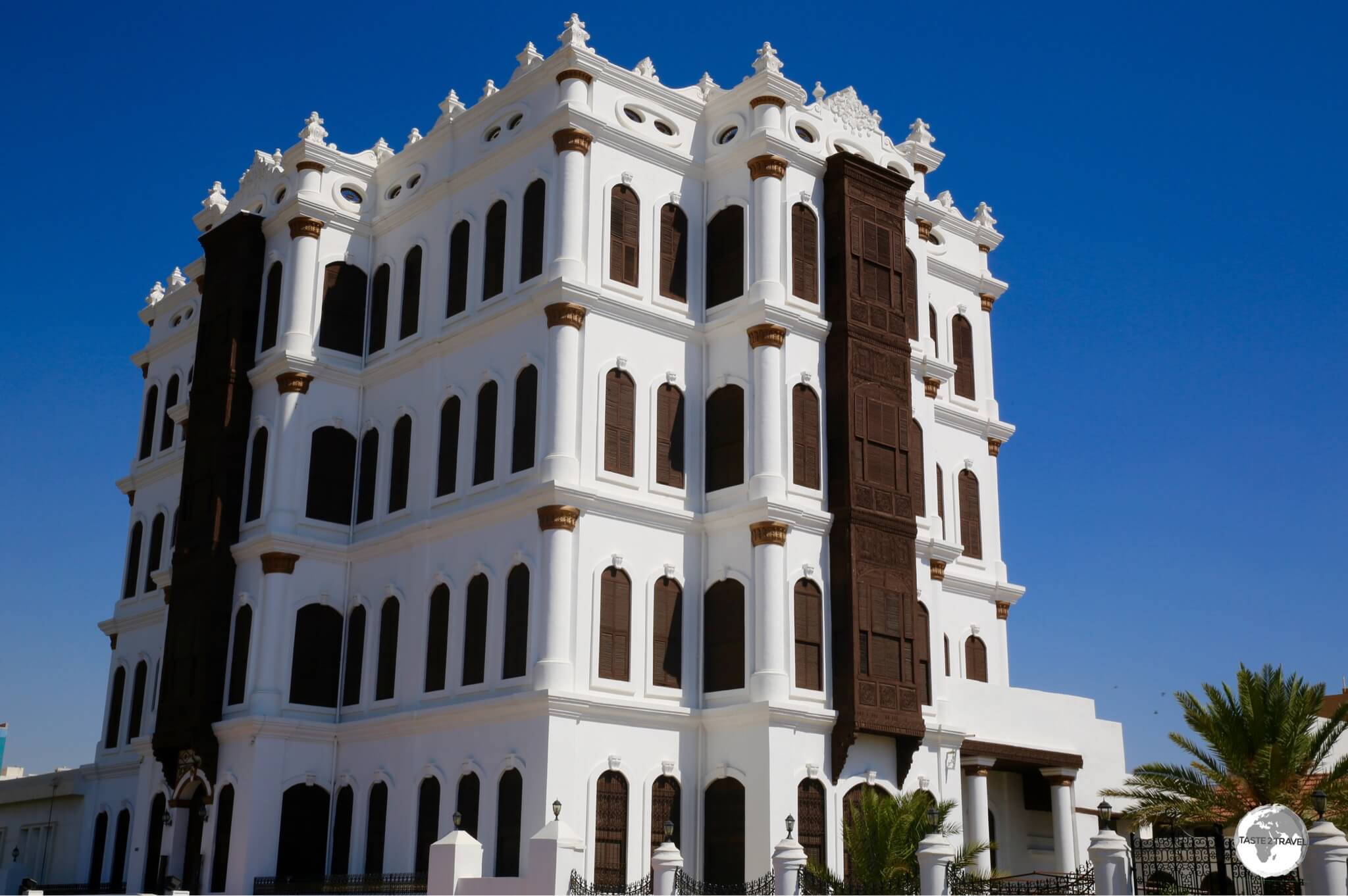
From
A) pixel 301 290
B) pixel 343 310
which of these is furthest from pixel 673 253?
pixel 301 290

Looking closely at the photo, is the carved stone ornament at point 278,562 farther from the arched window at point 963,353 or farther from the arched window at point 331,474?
the arched window at point 963,353

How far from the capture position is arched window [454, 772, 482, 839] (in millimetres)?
28281

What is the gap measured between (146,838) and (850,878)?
1767 cm

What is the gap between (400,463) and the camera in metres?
33.2

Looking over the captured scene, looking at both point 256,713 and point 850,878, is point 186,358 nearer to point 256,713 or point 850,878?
point 256,713

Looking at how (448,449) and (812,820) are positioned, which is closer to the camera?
(812,820)

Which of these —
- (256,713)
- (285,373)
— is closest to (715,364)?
(285,373)

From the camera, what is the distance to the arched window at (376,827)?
3017 cm

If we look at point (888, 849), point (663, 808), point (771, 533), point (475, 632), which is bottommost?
point (888, 849)

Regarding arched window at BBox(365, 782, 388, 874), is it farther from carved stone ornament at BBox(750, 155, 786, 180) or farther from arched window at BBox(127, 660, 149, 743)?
carved stone ornament at BBox(750, 155, 786, 180)

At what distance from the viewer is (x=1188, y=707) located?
28328mm

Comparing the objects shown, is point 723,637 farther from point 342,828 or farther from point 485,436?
point 342,828

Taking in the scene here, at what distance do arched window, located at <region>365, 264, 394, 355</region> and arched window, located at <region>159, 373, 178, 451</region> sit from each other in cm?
992

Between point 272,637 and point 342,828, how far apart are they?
170 inches
